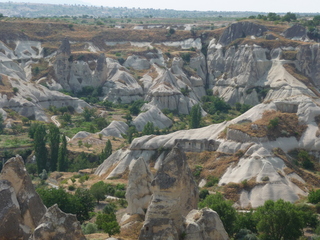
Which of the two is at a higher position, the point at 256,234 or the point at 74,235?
the point at 74,235

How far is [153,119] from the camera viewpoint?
4277 inches

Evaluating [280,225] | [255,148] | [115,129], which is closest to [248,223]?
[280,225]

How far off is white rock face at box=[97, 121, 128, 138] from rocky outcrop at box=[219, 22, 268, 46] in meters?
55.2

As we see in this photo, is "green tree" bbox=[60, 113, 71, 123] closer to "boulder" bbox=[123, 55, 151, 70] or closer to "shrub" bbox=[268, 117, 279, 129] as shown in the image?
"boulder" bbox=[123, 55, 151, 70]

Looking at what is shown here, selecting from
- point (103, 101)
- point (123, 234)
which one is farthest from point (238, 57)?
point (123, 234)

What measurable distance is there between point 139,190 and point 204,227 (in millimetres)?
8240

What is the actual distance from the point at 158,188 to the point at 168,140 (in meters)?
36.2

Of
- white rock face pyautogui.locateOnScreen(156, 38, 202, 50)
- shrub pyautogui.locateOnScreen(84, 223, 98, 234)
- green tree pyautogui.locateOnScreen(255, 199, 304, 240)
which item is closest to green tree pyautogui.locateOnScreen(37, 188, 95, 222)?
shrub pyautogui.locateOnScreen(84, 223, 98, 234)

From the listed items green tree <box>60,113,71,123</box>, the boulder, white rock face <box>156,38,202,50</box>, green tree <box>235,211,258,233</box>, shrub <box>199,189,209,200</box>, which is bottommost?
green tree <box>60,113,71,123</box>

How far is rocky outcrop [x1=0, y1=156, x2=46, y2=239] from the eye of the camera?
27.3 m

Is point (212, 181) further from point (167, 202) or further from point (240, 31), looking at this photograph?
point (240, 31)

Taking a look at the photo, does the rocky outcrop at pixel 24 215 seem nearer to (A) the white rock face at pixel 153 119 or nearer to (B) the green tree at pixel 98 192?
(B) the green tree at pixel 98 192

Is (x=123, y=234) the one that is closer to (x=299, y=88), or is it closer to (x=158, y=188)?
(x=158, y=188)

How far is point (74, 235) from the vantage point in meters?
25.6
